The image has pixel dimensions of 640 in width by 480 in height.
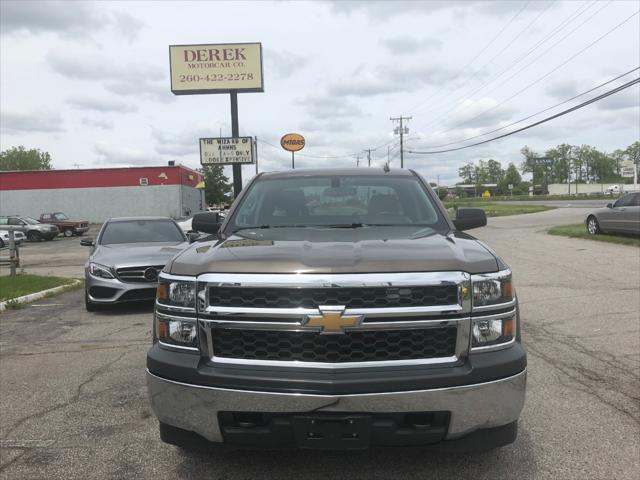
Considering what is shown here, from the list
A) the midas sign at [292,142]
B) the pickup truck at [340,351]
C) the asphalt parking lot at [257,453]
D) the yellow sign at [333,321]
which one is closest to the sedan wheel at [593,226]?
the asphalt parking lot at [257,453]

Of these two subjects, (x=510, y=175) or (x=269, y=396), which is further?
(x=510, y=175)

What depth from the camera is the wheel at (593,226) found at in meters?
17.6

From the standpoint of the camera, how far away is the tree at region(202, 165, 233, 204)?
237 feet

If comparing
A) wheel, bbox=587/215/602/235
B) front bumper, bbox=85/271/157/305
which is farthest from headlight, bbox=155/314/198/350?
wheel, bbox=587/215/602/235

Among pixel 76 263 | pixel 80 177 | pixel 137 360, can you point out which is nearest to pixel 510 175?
pixel 80 177

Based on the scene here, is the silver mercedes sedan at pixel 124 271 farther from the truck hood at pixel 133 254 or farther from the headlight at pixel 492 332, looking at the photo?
the headlight at pixel 492 332

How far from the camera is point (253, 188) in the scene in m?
4.48

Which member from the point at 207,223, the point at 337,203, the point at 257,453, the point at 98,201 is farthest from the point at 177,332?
the point at 98,201

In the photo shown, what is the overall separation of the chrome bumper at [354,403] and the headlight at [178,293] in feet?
1.27

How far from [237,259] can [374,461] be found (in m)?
1.49

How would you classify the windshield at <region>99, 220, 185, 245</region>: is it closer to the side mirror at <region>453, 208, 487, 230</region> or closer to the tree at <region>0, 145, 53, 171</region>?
the side mirror at <region>453, 208, 487, 230</region>

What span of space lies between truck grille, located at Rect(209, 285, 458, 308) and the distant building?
45151 millimetres

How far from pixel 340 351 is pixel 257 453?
114cm

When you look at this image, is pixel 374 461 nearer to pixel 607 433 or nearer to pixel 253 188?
pixel 607 433
